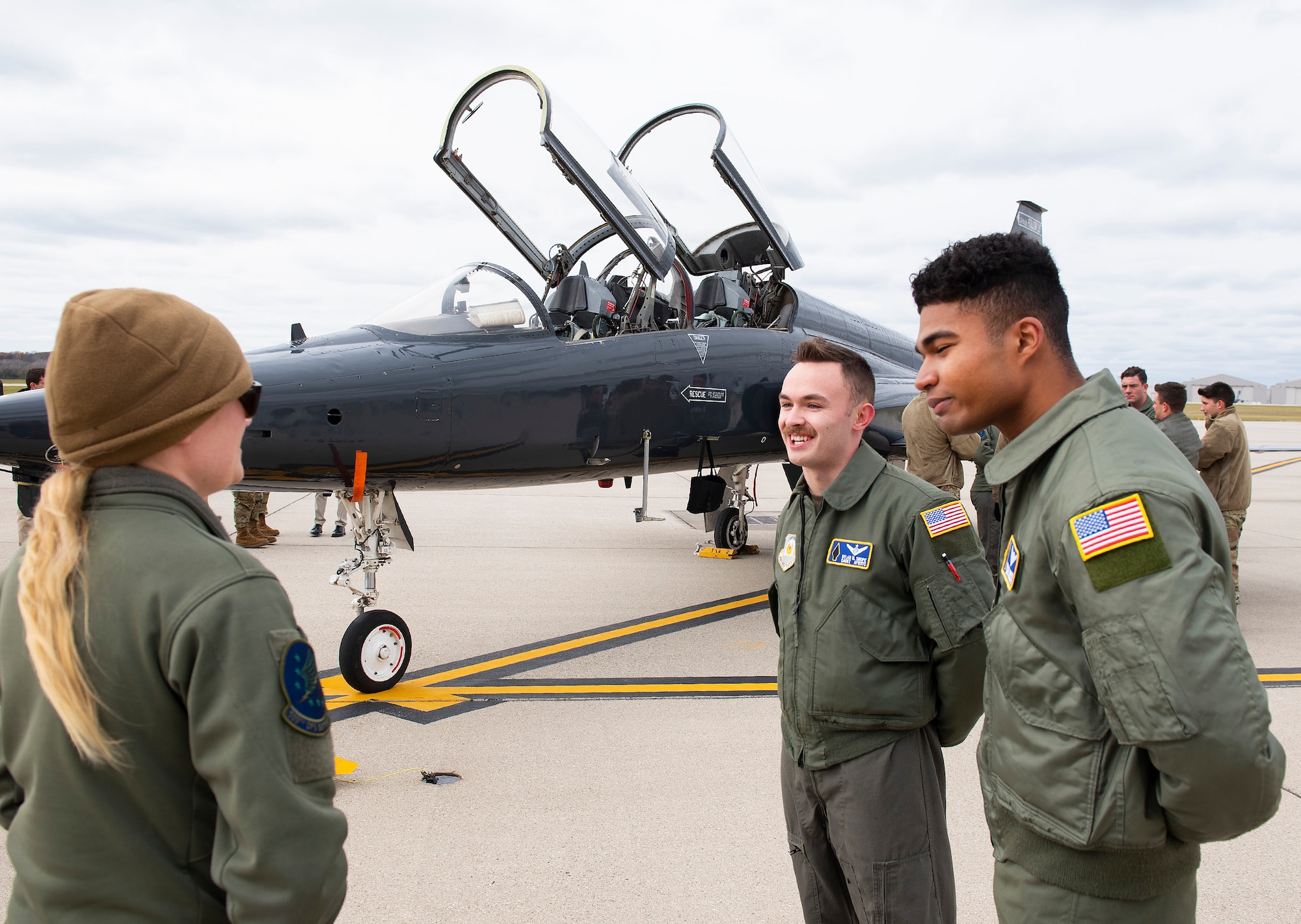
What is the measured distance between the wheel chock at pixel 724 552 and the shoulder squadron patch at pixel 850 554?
765 cm

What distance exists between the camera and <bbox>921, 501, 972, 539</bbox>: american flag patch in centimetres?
218

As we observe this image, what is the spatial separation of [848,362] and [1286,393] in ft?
399

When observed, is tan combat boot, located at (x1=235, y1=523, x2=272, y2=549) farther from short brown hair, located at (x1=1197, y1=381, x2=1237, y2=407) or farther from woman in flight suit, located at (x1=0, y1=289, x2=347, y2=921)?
short brown hair, located at (x1=1197, y1=381, x2=1237, y2=407)

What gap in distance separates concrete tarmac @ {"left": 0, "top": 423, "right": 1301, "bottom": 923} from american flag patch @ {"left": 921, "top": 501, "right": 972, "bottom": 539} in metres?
1.42

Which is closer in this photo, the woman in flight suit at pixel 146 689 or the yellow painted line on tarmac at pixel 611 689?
the woman in flight suit at pixel 146 689

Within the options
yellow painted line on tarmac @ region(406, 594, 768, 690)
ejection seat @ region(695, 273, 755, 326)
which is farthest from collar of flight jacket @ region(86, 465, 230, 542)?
ejection seat @ region(695, 273, 755, 326)

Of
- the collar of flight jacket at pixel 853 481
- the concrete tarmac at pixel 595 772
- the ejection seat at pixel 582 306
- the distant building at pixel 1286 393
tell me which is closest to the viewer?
the collar of flight jacket at pixel 853 481

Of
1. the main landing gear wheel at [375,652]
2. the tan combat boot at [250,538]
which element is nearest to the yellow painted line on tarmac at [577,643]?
the main landing gear wheel at [375,652]

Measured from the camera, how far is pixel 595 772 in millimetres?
3846

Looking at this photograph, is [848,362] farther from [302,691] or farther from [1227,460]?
[1227,460]

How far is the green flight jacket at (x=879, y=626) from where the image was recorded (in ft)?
6.97

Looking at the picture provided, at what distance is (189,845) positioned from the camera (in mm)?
1176

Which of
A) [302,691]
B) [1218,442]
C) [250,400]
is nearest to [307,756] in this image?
[302,691]

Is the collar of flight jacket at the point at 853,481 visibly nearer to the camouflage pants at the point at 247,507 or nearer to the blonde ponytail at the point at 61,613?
the blonde ponytail at the point at 61,613
